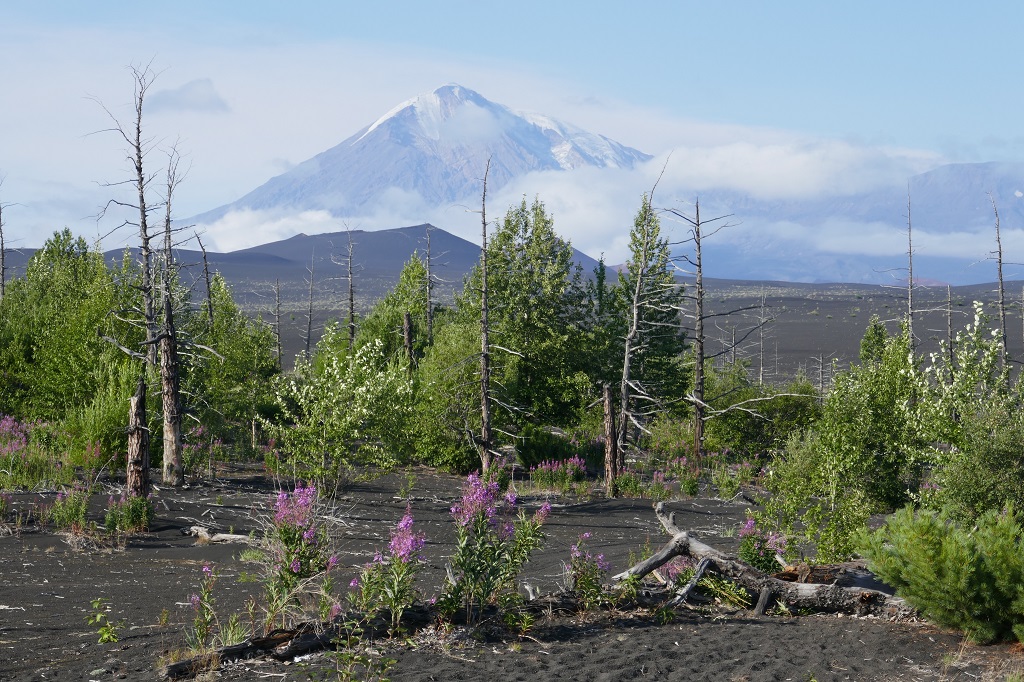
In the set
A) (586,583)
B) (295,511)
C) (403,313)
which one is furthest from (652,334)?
(295,511)

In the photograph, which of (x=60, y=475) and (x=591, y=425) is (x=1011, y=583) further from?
(x=591, y=425)

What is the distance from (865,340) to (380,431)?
3753cm

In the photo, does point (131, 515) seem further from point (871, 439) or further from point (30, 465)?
point (871, 439)

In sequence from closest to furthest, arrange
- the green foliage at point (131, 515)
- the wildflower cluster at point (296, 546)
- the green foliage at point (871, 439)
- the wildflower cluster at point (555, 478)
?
1. the wildflower cluster at point (296, 546)
2. the green foliage at point (131, 515)
3. the green foliage at point (871, 439)
4. the wildflower cluster at point (555, 478)

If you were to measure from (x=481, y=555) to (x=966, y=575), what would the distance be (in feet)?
15.1

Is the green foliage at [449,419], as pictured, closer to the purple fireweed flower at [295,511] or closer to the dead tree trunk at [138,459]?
the dead tree trunk at [138,459]

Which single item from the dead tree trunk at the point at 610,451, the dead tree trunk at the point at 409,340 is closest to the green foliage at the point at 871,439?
the dead tree trunk at the point at 610,451

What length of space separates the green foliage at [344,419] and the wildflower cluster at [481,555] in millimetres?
9626

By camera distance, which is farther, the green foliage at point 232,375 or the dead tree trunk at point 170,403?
the green foliage at point 232,375

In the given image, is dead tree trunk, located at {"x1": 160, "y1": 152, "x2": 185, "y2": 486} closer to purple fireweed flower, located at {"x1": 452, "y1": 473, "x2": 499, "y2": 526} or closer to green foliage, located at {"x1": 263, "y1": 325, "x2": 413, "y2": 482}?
green foliage, located at {"x1": 263, "y1": 325, "x2": 413, "y2": 482}

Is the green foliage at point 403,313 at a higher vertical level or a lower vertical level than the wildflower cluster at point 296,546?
higher

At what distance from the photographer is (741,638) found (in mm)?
9000

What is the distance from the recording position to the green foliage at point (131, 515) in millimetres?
14280

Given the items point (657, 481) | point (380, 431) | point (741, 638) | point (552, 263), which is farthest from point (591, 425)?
point (741, 638)
